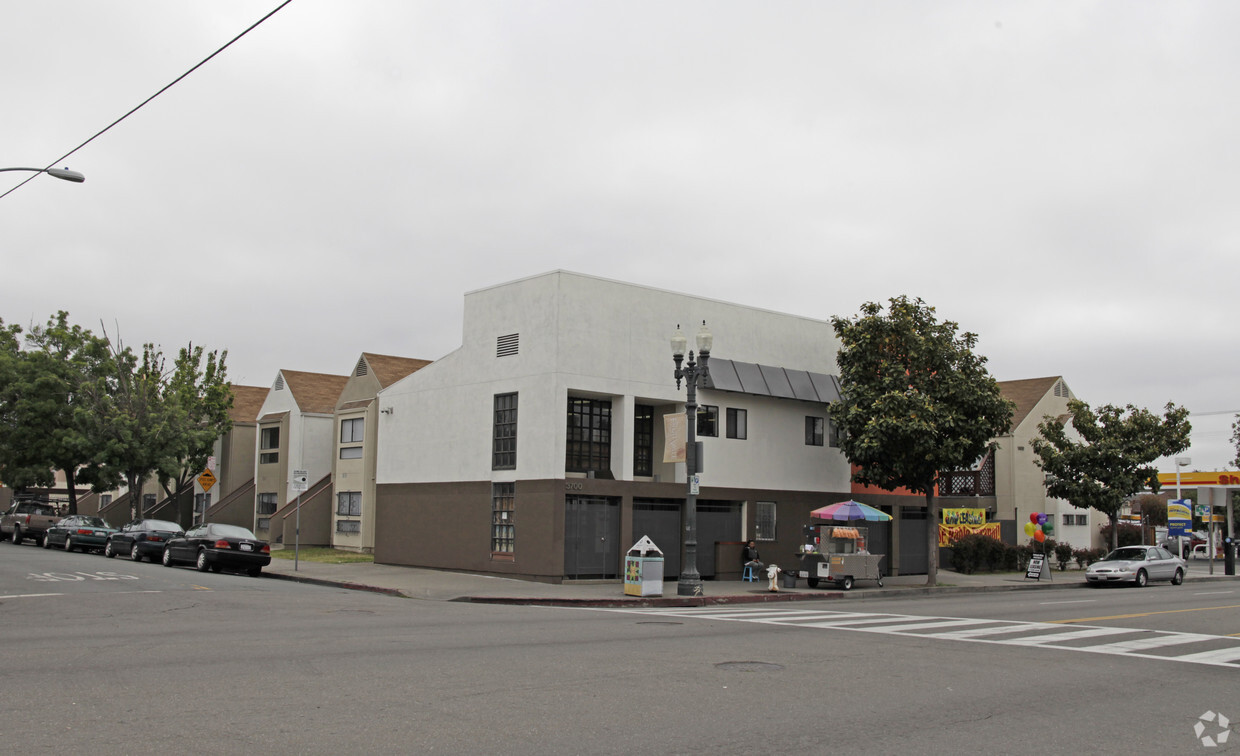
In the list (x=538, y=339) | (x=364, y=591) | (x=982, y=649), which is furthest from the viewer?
(x=538, y=339)

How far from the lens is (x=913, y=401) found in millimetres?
27812

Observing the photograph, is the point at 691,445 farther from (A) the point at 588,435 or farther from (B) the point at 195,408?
(B) the point at 195,408

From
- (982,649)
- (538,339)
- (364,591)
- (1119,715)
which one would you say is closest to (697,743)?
(1119,715)

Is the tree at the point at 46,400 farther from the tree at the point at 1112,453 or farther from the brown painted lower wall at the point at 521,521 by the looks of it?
the tree at the point at 1112,453

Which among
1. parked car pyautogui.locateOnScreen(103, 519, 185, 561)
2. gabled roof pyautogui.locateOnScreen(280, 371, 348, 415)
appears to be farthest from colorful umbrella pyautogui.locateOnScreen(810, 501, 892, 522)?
gabled roof pyautogui.locateOnScreen(280, 371, 348, 415)

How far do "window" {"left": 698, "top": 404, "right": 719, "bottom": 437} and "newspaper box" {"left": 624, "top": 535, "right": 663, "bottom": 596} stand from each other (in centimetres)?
659

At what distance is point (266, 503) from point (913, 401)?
29.1m

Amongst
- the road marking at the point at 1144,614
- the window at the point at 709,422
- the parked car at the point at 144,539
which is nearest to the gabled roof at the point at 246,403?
the parked car at the point at 144,539

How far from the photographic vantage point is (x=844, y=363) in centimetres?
2997

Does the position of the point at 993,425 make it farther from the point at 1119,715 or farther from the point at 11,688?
the point at 11,688

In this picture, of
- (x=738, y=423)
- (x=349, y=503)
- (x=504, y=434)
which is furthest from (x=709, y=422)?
(x=349, y=503)

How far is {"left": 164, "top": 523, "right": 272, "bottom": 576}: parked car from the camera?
27.0 metres

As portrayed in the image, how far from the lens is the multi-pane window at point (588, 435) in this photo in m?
28.2

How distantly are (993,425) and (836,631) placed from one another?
49.3ft
